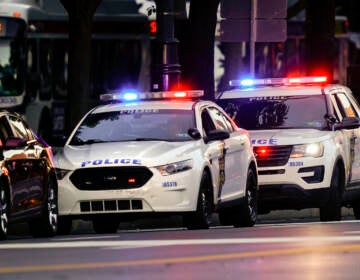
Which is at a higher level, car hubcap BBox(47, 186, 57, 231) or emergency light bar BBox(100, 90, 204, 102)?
emergency light bar BBox(100, 90, 204, 102)

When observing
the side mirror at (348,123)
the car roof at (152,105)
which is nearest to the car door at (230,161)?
the car roof at (152,105)

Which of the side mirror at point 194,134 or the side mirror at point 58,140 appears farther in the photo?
the side mirror at point 58,140

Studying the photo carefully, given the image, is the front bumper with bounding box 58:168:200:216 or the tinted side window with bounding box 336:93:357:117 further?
the tinted side window with bounding box 336:93:357:117

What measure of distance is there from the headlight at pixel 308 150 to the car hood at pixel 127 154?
286cm

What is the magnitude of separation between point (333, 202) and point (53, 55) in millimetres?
16393

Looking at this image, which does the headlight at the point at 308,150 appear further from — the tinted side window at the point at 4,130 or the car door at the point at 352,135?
the tinted side window at the point at 4,130

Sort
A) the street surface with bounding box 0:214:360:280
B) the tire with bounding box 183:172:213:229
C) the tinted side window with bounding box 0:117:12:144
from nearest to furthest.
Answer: the street surface with bounding box 0:214:360:280, the tinted side window with bounding box 0:117:12:144, the tire with bounding box 183:172:213:229

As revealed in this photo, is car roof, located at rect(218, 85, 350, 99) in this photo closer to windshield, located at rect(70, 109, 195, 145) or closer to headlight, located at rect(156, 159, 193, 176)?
windshield, located at rect(70, 109, 195, 145)

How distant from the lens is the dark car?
17.2 m

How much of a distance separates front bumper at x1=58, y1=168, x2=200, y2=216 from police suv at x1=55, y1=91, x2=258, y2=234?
1 cm

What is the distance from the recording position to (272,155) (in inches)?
857

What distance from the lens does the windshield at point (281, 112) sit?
22.3 m

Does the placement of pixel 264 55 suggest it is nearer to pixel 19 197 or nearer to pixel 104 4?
pixel 104 4

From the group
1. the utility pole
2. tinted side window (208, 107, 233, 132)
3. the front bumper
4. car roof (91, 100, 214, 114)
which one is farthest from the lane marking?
the utility pole
